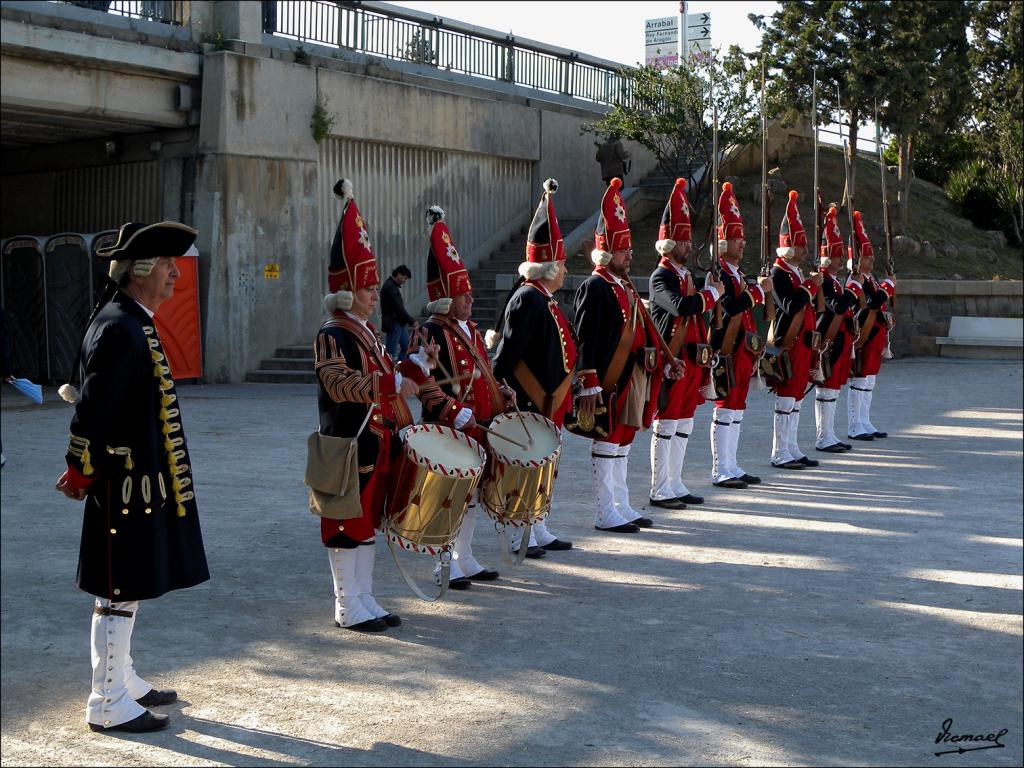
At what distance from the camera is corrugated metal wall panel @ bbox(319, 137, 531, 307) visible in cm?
1942

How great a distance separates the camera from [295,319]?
1880 centimetres

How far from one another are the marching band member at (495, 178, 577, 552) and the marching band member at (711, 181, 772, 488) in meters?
2.80

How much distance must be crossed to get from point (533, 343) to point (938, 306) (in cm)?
1591

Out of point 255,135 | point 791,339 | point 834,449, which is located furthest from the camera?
point 255,135

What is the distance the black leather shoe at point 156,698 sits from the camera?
4.71 meters

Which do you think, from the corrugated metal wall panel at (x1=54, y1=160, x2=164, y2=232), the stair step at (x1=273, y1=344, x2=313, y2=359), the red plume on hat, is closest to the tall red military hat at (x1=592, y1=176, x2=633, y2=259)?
the red plume on hat

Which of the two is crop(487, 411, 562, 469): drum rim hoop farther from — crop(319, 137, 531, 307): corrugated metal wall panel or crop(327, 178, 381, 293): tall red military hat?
crop(319, 137, 531, 307): corrugated metal wall panel

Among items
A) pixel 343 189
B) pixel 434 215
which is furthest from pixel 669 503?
pixel 343 189

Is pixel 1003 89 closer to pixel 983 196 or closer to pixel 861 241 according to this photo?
pixel 983 196

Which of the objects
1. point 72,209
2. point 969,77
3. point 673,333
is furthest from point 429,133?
point 673,333

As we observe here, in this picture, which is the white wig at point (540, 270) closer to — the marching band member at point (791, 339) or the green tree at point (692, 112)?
the marching band member at point (791, 339)

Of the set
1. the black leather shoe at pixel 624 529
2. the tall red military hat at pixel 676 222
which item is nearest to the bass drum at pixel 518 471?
the black leather shoe at pixel 624 529

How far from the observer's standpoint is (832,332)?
1145cm

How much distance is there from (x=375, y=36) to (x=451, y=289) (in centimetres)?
1530
